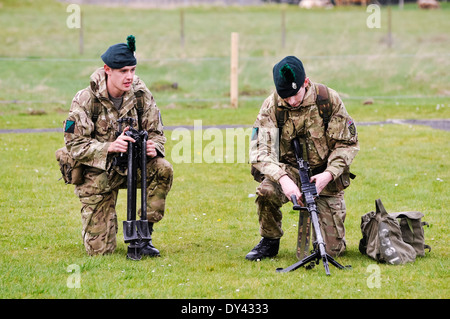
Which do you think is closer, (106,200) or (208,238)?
(106,200)

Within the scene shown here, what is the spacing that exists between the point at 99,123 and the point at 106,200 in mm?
743

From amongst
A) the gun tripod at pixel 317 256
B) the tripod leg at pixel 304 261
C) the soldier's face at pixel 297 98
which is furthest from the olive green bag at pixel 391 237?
the soldier's face at pixel 297 98

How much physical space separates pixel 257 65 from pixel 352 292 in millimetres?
19364

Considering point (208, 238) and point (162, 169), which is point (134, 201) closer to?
point (162, 169)

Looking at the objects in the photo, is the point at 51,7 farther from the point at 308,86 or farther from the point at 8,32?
the point at 308,86

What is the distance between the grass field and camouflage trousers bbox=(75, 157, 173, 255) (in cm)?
23

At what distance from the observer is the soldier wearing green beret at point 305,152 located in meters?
6.31

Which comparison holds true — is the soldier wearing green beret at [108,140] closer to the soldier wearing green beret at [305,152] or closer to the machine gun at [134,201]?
the machine gun at [134,201]

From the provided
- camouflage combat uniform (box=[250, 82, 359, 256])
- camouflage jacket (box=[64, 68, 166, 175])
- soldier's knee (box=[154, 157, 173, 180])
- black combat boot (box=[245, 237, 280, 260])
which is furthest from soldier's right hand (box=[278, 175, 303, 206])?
camouflage jacket (box=[64, 68, 166, 175])

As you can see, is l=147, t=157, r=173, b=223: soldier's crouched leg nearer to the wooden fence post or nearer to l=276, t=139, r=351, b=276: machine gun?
l=276, t=139, r=351, b=276: machine gun

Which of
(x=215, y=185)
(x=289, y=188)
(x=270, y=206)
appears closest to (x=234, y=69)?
(x=215, y=185)

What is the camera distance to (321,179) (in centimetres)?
616

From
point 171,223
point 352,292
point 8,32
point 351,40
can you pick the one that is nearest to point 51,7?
point 8,32

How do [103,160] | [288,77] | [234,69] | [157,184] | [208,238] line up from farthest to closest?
[234,69]
[208,238]
[157,184]
[103,160]
[288,77]
